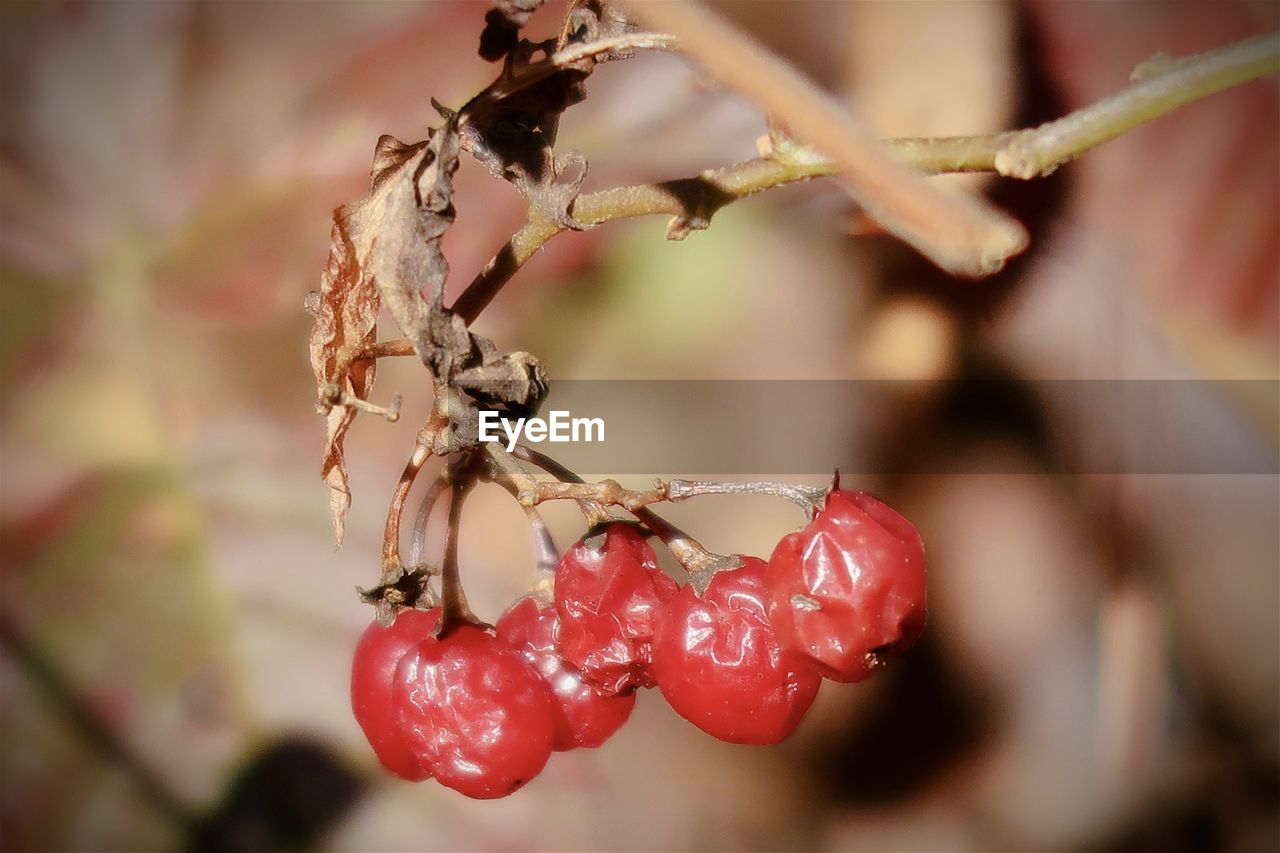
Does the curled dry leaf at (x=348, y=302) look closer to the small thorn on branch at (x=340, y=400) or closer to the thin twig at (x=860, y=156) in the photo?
the small thorn on branch at (x=340, y=400)

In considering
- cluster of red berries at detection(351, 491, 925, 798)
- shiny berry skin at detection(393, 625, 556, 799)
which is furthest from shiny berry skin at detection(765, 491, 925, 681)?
shiny berry skin at detection(393, 625, 556, 799)

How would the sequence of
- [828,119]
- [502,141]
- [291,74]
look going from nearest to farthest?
[828,119]
[502,141]
[291,74]

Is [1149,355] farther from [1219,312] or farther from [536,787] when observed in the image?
[536,787]

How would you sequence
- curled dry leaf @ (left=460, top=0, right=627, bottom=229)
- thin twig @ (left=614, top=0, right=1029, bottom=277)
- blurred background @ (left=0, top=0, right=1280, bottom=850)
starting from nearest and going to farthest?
thin twig @ (left=614, top=0, right=1029, bottom=277) < curled dry leaf @ (left=460, top=0, right=627, bottom=229) < blurred background @ (left=0, top=0, right=1280, bottom=850)

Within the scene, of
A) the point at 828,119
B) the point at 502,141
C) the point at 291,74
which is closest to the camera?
the point at 828,119

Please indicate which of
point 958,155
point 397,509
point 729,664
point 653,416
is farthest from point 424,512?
point 653,416

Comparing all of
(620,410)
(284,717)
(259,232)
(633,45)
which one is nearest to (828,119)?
(633,45)

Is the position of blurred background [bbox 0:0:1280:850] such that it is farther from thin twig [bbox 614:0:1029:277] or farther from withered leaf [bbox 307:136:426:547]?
thin twig [bbox 614:0:1029:277]
